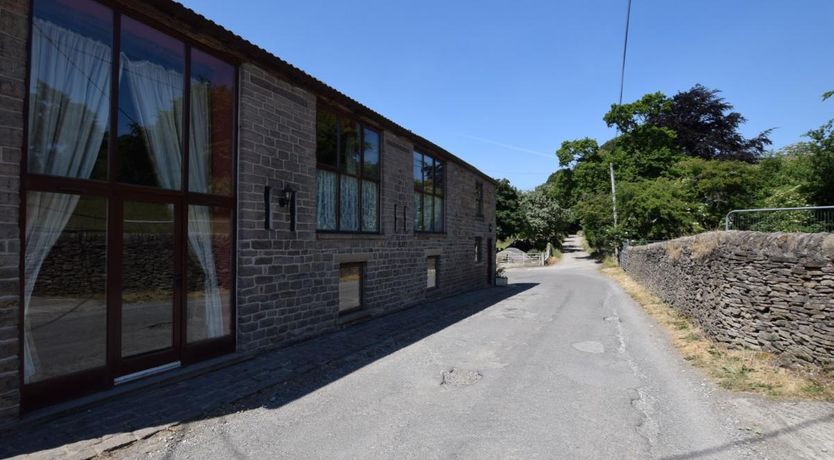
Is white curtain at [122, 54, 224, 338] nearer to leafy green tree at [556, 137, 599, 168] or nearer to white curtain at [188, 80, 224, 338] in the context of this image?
white curtain at [188, 80, 224, 338]

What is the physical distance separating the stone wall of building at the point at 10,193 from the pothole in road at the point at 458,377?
15.0ft

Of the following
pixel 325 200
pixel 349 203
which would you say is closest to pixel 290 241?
pixel 325 200

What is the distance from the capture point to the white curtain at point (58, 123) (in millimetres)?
4688

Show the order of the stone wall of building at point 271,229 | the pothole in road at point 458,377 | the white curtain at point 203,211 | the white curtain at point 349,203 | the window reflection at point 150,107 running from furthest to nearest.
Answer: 1. the white curtain at point 349,203
2. the white curtain at point 203,211
3. the pothole in road at point 458,377
4. the window reflection at point 150,107
5. the stone wall of building at point 271,229

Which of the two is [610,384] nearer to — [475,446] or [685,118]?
[475,446]

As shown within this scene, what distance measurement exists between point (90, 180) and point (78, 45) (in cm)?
154

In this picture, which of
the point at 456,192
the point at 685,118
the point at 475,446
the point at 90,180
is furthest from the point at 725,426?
the point at 685,118

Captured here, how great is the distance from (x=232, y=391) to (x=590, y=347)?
6.05m

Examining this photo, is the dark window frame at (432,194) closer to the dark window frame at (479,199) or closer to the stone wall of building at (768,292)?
the dark window frame at (479,199)

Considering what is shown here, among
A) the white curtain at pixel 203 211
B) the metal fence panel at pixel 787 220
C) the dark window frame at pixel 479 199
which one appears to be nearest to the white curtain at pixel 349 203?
the white curtain at pixel 203 211

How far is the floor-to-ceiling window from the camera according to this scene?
15.8ft

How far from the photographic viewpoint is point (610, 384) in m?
6.02

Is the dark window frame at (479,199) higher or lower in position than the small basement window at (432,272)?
higher

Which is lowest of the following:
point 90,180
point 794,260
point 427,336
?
point 427,336
